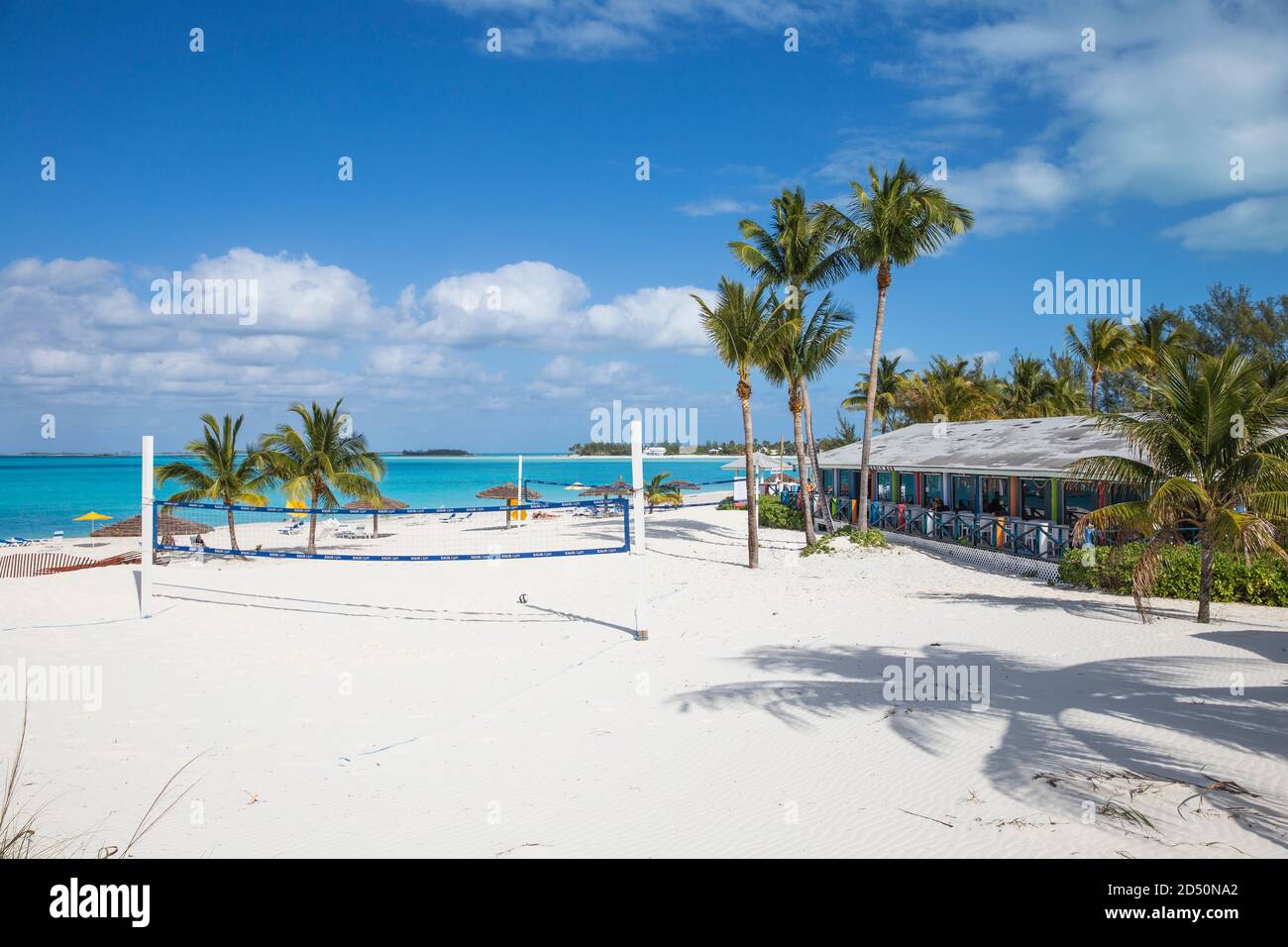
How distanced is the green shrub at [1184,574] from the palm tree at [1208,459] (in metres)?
1.35

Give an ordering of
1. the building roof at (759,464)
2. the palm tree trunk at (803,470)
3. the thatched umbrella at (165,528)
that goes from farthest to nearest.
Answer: the building roof at (759,464)
the thatched umbrella at (165,528)
the palm tree trunk at (803,470)

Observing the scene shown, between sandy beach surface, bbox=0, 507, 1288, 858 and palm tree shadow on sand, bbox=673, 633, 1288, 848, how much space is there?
1.4 inches

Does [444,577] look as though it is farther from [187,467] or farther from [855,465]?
[855,465]

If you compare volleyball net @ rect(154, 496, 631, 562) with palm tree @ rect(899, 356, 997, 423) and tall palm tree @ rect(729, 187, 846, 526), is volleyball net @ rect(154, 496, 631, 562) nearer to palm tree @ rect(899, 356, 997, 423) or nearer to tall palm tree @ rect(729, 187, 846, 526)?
tall palm tree @ rect(729, 187, 846, 526)

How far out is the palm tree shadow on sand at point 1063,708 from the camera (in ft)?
18.7

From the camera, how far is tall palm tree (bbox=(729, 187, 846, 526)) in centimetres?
2275

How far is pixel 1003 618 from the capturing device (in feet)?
38.8

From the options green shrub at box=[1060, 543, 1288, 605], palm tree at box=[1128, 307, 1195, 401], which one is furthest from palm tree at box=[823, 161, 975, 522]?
palm tree at box=[1128, 307, 1195, 401]

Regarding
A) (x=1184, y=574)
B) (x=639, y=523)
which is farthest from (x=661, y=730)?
(x=1184, y=574)

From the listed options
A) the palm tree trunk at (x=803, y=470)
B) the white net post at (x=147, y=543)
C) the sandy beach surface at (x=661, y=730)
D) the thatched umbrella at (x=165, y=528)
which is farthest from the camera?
the thatched umbrella at (x=165, y=528)

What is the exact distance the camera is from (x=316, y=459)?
21797mm

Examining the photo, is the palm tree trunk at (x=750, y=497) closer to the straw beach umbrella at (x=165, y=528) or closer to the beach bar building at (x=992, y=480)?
the beach bar building at (x=992, y=480)

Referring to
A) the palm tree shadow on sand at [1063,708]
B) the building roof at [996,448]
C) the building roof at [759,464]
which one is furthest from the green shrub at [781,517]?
the palm tree shadow on sand at [1063,708]

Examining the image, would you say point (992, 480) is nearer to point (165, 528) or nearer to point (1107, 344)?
point (1107, 344)
